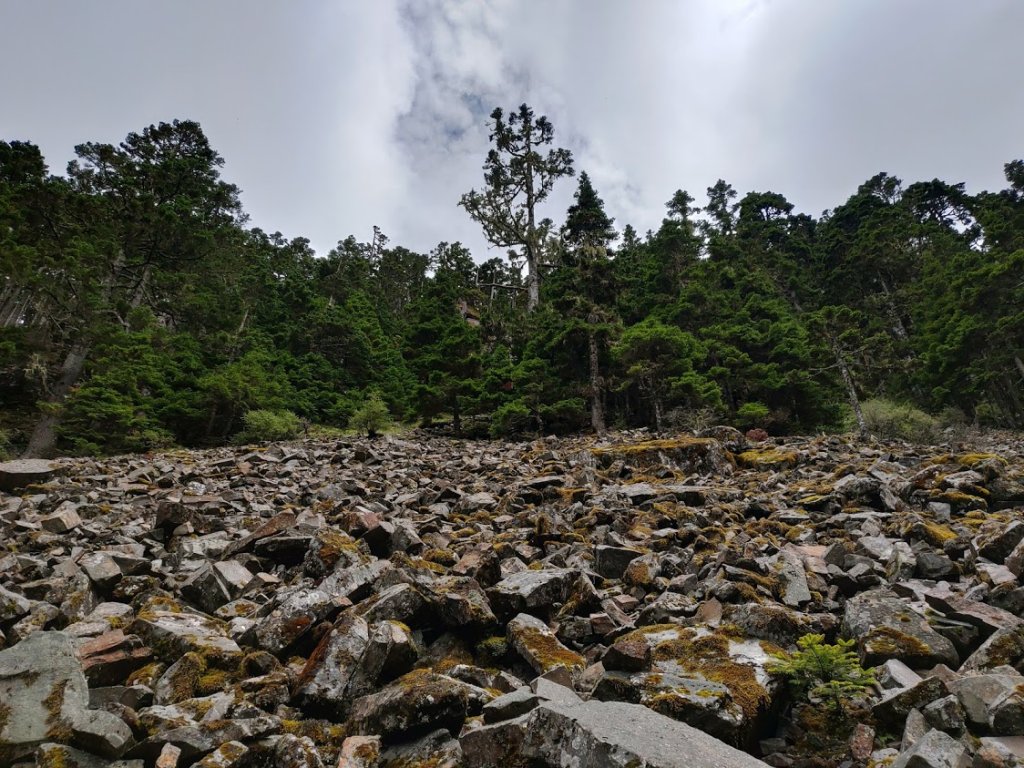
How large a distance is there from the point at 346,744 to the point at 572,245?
111 ft

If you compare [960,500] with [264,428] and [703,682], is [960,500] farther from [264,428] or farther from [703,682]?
[264,428]

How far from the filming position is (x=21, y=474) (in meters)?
10.7

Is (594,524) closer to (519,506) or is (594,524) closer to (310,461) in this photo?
(519,506)

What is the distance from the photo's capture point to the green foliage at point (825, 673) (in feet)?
9.84

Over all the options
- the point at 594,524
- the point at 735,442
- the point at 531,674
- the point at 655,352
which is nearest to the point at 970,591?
the point at 531,674

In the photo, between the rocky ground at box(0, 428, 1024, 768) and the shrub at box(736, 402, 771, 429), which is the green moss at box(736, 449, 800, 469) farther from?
the shrub at box(736, 402, 771, 429)

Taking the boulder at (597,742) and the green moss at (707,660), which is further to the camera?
the green moss at (707,660)

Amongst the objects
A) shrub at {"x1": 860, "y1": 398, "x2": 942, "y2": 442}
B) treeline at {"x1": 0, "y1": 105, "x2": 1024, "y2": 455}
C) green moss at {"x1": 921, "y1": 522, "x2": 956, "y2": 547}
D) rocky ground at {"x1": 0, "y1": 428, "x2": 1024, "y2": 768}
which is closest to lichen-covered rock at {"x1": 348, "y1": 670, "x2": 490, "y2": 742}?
rocky ground at {"x1": 0, "y1": 428, "x2": 1024, "y2": 768}

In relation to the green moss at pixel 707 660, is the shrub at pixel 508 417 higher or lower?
higher

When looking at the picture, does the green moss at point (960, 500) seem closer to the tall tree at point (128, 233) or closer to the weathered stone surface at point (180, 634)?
the weathered stone surface at point (180, 634)

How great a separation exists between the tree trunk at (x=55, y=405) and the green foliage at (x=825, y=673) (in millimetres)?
24086

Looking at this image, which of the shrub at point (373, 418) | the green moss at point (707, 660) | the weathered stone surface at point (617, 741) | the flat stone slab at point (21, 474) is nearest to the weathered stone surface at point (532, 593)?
the green moss at point (707, 660)

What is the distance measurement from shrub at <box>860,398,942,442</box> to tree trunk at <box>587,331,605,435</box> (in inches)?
522

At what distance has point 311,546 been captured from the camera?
579cm
